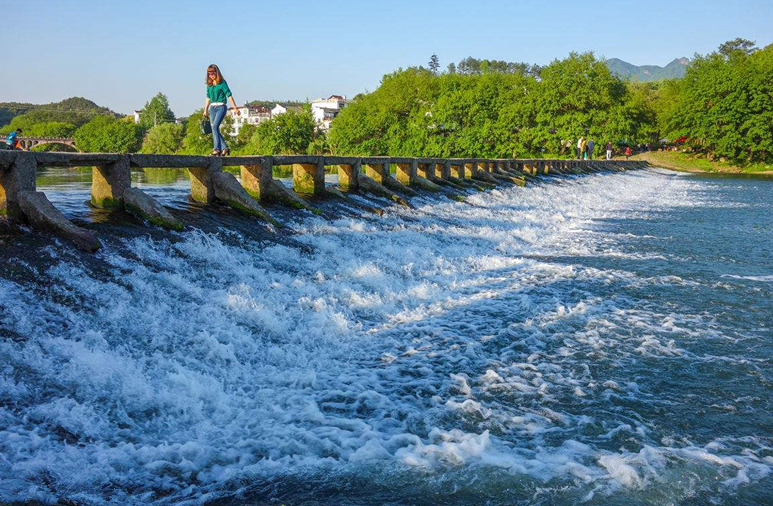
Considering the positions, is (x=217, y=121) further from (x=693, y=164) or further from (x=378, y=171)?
(x=693, y=164)

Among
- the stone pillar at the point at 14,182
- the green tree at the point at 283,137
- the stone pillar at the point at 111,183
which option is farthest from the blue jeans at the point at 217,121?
the green tree at the point at 283,137

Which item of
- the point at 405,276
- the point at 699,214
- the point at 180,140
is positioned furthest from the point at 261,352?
the point at 180,140

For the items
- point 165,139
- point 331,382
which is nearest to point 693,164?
point 331,382

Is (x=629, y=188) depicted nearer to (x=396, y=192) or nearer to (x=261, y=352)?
(x=396, y=192)

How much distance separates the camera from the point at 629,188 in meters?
35.1

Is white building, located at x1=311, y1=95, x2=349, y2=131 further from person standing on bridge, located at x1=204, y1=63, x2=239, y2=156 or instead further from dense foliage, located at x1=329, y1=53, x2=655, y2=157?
person standing on bridge, located at x1=204, y1=63, x2=239, y2=156

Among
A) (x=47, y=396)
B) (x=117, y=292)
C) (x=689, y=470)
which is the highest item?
(x=117, y=292)

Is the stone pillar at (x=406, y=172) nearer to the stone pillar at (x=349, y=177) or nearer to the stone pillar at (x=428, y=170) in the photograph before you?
the stone pillar at (x=428, y=170)

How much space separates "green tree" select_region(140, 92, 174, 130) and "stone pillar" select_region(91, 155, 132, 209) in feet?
585

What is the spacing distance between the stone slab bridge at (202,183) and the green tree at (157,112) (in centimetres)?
17189

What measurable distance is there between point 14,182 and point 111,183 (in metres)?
1.88

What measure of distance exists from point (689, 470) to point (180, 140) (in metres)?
113

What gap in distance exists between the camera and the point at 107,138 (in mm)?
112875

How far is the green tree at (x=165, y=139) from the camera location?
→ 103562mm
